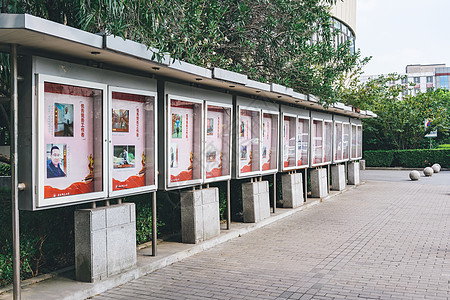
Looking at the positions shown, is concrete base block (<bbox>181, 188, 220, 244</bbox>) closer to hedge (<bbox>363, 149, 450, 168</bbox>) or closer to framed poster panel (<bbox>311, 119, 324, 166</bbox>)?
framed poster panel (<bbox>311, 119, 324, 166</bbox>)

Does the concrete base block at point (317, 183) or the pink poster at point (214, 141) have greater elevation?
the pink poster at point (214, 141)

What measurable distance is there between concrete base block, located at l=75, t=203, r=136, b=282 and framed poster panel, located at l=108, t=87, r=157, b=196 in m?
0.34

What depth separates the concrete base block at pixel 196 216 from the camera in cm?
798

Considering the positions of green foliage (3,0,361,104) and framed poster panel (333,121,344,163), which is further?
framed poster panel (333,121,344,163)

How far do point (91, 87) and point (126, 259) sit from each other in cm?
225

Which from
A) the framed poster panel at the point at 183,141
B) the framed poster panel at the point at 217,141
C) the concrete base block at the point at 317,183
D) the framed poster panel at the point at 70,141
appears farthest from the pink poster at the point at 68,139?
the concrete base block at the point at 317,183

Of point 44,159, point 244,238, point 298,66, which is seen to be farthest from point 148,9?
point 298,66

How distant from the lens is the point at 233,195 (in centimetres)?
1124

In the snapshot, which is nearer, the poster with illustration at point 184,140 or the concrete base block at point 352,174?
the poster with illustration at point 184,140

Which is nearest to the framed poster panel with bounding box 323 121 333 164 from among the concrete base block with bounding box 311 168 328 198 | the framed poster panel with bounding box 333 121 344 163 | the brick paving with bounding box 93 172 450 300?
the framed poster panel with bounding box 333 121 344 163

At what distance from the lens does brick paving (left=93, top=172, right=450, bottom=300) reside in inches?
225

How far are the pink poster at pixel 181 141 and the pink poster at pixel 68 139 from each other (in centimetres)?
176

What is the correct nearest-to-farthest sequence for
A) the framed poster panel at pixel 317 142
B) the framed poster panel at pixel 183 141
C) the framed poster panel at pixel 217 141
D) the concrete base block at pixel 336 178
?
1. the framed poster panel at pixel 183 141
2. the framed poster panel at pixel 217 141
3. the framed poster panel at pixel 317 142
4. the concrete base block at pixel 336 178

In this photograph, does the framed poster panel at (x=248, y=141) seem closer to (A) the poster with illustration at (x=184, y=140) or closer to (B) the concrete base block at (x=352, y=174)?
(A) the poster with illustration at (x=184, y=140)
